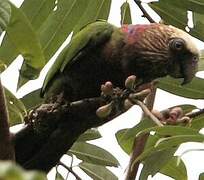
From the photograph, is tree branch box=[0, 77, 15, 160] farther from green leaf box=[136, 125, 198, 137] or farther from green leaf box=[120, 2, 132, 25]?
green leaf box=[120, 2, 132, 25]

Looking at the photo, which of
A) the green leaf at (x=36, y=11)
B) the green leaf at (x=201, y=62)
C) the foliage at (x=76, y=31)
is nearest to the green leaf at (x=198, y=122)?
the foliage at (x=76, y=31)

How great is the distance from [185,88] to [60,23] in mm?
544

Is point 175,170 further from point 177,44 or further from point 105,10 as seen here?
point 105,10

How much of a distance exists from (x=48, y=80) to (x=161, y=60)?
45cm

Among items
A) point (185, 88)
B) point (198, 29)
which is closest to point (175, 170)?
point (185, 88)

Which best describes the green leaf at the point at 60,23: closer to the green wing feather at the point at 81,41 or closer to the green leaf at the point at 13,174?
the green wing feather at the point at 81,41

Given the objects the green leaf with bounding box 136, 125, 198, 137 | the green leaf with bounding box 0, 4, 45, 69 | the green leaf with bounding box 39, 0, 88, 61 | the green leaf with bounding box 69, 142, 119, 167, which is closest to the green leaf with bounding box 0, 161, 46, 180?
the green leaf with bounding box 136, 125, 198, 137

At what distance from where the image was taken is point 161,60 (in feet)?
5.24

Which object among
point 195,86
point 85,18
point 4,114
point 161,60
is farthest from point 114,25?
point 4,114

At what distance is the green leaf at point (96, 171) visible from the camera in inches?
75.6

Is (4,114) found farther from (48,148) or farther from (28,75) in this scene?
(48,148)

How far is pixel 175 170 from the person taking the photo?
1.52 meters

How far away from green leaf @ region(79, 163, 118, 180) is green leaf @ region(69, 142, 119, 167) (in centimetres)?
8

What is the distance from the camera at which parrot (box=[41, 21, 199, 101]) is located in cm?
157
